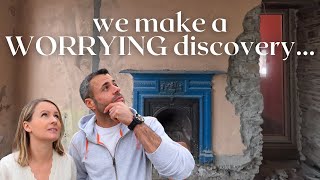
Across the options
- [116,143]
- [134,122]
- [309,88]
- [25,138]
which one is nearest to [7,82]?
[25,138]

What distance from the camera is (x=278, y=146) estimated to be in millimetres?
6277

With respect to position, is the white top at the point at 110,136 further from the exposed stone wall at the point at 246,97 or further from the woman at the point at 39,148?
the exposed stone wall at the point at 246,97

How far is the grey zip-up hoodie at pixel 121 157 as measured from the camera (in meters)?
1.22

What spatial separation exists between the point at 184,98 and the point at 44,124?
308 centimetres

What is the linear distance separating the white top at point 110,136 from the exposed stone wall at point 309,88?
433 cm

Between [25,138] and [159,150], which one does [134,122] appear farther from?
[25,138]

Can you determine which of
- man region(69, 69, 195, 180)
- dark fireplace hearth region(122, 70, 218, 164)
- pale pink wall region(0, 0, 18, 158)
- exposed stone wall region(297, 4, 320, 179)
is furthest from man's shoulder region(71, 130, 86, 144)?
exposed stone wall region(297, 4, 320, 179)

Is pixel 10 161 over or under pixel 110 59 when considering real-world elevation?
under

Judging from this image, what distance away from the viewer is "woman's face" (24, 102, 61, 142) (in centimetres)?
123

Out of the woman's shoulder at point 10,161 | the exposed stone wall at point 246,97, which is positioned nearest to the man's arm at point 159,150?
the woman's shoulder at point 10,161

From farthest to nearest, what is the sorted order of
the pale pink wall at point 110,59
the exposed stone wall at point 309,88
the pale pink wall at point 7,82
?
the exposed stone wall at point 309,88 → the pale pink wall at point 110,59 → the pale pink wall at point 7,82

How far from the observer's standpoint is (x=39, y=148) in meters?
1.25

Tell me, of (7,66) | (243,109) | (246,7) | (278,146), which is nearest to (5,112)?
(7,66)

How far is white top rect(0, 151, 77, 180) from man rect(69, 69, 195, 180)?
6 centimetres
